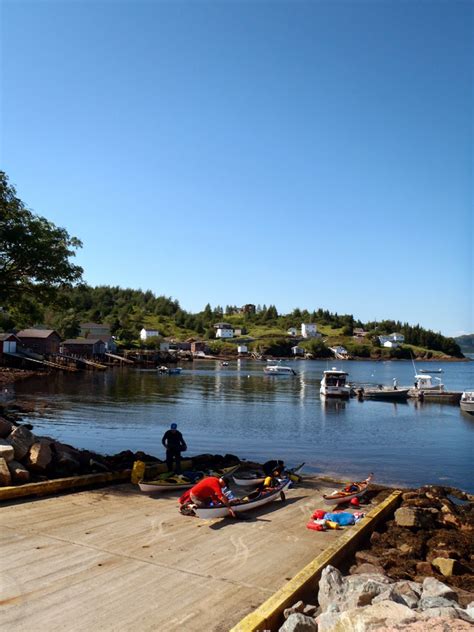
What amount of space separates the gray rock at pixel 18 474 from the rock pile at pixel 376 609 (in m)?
8.22

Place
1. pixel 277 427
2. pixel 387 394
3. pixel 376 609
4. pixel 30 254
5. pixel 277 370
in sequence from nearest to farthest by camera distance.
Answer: pixel 376 609, pixel 30 254, pixel 277 427, pixel 387 394, pixel 277 370

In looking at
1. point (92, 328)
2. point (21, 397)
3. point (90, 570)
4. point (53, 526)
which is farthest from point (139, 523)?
point (92, 328)

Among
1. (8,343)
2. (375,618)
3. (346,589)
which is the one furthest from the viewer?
(8,343)

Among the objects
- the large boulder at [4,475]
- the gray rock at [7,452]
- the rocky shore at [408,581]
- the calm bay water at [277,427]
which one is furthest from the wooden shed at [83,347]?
the rocky shore at [408,581]

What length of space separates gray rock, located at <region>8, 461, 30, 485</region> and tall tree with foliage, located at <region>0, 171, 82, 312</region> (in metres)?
10.6

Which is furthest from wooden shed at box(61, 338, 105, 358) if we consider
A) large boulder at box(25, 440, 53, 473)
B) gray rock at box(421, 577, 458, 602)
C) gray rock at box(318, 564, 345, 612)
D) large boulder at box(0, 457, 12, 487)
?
gray rock at box(421, 577, 458, 602)

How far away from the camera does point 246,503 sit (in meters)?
12.8

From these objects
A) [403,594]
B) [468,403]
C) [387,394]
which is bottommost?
[387,394]

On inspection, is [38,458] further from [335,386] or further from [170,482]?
[335,386]

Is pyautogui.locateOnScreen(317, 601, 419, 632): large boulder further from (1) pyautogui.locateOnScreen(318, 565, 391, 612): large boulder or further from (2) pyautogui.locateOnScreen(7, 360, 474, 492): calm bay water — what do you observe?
(2) pyautogui.locateOnScreen(7, 360, 474, 492): calm bay water

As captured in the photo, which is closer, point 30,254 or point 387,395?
point 30,254

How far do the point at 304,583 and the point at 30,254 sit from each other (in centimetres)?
1745

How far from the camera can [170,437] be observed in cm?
1655

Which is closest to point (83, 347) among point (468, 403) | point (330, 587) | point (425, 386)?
point (425, 386)
